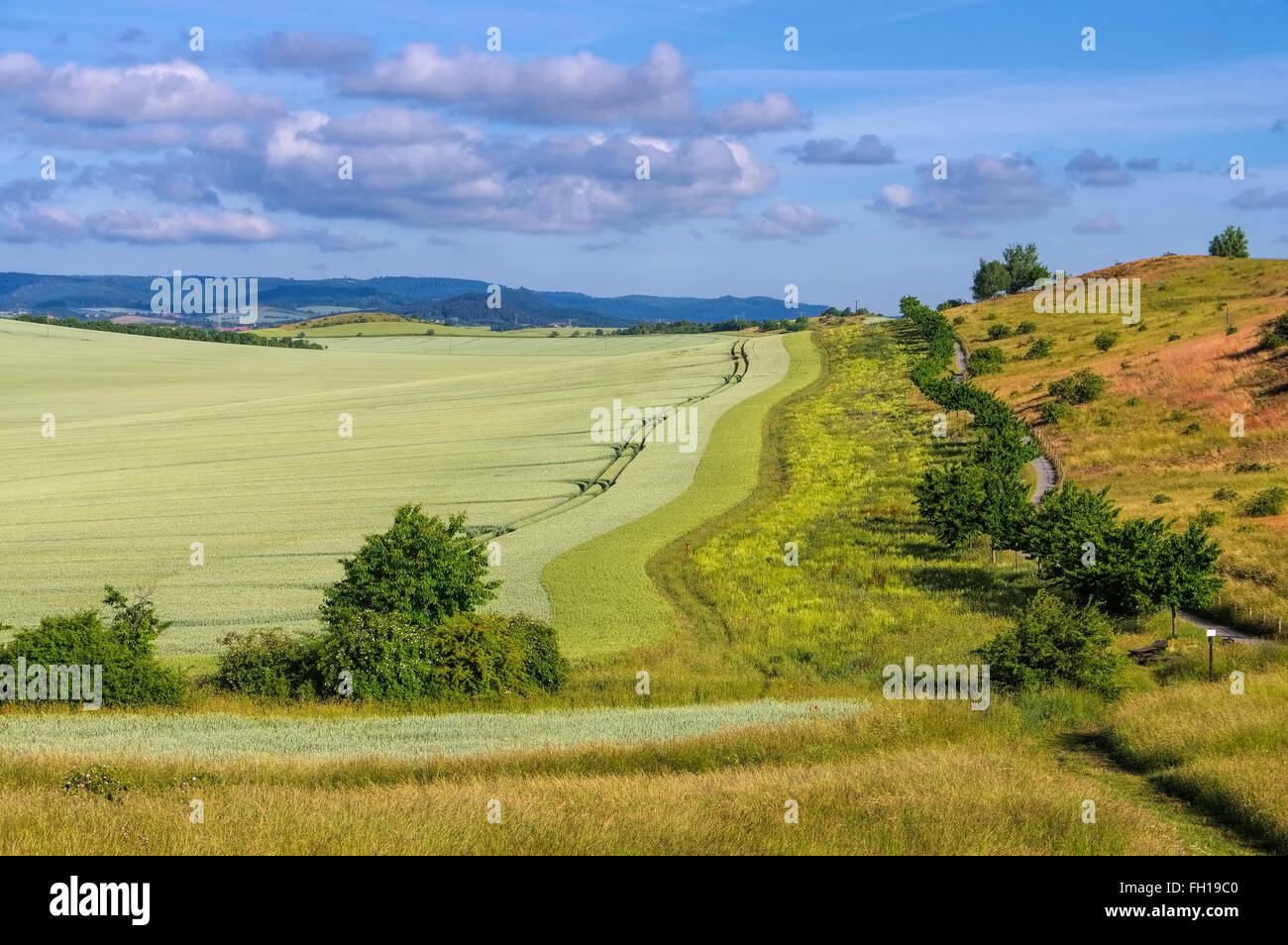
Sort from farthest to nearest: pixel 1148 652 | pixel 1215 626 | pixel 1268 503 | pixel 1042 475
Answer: pixel 1042 475
pixel 1268 503
pixel 1215 626
pixel 1148 652

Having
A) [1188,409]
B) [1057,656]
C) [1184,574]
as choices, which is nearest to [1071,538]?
[1184,574]

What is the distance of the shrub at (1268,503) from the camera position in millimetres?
47531

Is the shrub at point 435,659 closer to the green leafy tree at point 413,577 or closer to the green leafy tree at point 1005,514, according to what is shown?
the green leafy tree at point 413,577

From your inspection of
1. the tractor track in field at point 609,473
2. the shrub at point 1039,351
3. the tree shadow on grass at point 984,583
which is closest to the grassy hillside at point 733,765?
the tree shadow on grass at point 984,583

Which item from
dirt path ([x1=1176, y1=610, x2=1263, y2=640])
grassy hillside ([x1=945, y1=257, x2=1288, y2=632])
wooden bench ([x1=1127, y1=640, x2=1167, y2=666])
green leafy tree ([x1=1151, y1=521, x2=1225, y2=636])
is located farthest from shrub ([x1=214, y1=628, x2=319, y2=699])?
grassy hillside ([x1=945, y1=257, x2=1288, y2=632])

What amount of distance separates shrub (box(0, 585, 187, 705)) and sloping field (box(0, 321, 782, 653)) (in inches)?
222

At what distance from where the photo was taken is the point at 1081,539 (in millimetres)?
35594

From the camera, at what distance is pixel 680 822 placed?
43.5ft

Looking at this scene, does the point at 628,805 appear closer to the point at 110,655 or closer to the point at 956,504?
the point at 110,655

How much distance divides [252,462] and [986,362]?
65.5m

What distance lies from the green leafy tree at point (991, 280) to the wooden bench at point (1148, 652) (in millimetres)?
168693

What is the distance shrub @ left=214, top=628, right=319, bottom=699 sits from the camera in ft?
90.8

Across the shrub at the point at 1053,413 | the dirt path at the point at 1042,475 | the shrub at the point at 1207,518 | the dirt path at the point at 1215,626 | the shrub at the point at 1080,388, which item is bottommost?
the dirt path at the point at 1215,626
